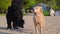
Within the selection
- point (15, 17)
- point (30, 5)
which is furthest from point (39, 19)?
point (30, 5)

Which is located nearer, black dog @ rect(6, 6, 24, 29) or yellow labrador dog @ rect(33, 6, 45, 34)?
yellow labrador dog @ rect(33, 6, 45, 34)

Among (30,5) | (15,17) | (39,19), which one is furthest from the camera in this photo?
(30,5)

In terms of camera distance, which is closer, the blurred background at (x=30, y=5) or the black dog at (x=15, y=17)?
the black dog at (x=15, y=17)

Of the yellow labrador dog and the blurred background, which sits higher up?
the yellow labrador dog

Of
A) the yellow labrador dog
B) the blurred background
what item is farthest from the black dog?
the blurred background

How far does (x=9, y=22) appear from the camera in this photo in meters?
13.3

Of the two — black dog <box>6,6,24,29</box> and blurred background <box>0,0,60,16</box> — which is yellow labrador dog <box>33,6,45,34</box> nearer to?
black dog <box>6,6,24,29</box>

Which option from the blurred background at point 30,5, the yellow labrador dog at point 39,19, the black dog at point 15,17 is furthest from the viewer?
the blurred background at point 30,5

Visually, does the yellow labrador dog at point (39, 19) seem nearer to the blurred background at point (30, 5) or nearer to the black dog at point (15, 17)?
the black dog at point (15, 17)

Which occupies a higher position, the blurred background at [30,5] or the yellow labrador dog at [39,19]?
the yellow labrador dog at [39,19]

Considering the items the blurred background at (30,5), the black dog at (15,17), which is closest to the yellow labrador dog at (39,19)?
the black dog at (15,17)

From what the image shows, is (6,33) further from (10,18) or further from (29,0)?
(29,0)

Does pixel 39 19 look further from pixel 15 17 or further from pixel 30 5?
pixel 30 5

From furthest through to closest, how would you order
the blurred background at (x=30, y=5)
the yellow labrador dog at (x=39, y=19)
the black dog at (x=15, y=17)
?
the blurred background at (x=30, y=5) → the black dog at (x=15, y=17) → the yellow labrador dog at (x=39, y=19)
